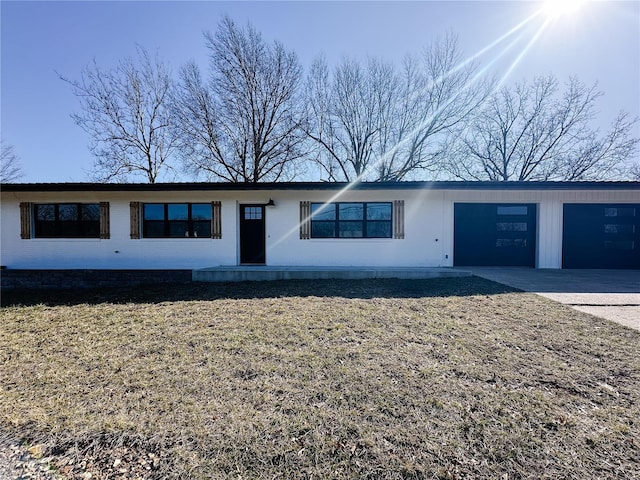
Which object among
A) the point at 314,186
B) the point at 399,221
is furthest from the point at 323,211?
the point at 399,221

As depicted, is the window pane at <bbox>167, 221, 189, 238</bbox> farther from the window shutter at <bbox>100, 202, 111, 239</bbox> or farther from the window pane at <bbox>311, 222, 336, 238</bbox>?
the window pane at <bbox>311, 222, 336, 238</bbox>

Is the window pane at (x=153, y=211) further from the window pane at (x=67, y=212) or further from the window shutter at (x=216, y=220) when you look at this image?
the window pane at (x=67, y=212)

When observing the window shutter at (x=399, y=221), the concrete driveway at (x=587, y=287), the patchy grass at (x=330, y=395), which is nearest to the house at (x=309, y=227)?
the window shutter at (x=399, y=221)

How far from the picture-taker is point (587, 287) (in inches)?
279

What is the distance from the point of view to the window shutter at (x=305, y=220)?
993 cm

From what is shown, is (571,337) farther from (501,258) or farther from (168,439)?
(501,258)

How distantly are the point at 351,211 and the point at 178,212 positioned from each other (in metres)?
5.91

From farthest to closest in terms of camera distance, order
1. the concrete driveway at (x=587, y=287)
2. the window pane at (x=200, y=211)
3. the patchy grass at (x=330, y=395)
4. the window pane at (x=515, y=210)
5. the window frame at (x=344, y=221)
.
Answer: the window pane at (x=515, y=210), the window pane at (x=200, y=211), the window frame at (x=344, y=221), the concrete driveway at (x=587, y=287), the patchy grass at (x=330, y=395)

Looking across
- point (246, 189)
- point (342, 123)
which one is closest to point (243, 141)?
point (342, 123)

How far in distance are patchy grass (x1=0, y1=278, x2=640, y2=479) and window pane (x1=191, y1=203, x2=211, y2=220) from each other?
5337 mm

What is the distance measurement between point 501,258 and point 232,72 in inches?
666

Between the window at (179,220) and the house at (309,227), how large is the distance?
34mm

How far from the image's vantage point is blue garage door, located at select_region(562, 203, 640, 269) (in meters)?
10.0

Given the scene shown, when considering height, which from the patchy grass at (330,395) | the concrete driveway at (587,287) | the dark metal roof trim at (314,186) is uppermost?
the dark metal roof trim at (314,186)
